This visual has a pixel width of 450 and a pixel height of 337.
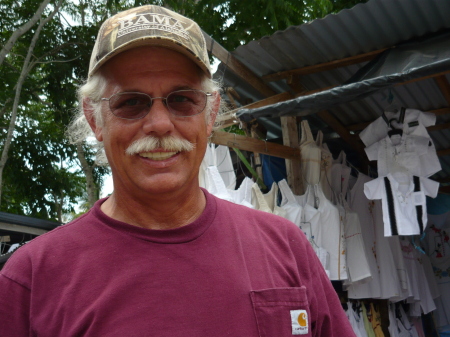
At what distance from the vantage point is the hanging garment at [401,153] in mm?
3826

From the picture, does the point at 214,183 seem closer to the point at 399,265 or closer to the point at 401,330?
the point at 399,265

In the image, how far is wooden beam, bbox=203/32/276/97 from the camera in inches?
159

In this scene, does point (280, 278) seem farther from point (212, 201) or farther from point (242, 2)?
point (242, 2)

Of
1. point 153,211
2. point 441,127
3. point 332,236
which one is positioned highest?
point 441,127

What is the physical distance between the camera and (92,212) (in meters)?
1.40

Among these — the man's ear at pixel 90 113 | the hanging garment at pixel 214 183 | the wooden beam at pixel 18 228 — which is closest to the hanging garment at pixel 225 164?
the hanging garment at pixel 214 183

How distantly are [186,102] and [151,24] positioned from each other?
0.25m

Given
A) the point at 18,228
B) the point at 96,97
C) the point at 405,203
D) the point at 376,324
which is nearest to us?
the point at 96,97

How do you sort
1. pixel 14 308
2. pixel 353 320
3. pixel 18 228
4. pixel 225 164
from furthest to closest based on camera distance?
pixel 18 228 < pixel 225 164 < pixel 353 320 < pixel 14 308

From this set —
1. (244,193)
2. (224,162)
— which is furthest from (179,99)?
(224,162)

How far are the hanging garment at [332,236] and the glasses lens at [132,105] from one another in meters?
3.05

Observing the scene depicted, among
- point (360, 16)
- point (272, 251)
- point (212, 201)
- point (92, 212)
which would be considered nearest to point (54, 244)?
point (92, 212)

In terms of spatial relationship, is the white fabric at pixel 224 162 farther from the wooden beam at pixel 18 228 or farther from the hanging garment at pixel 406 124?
the wooden beam at pixel 18 228

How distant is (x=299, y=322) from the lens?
1.32 metres
